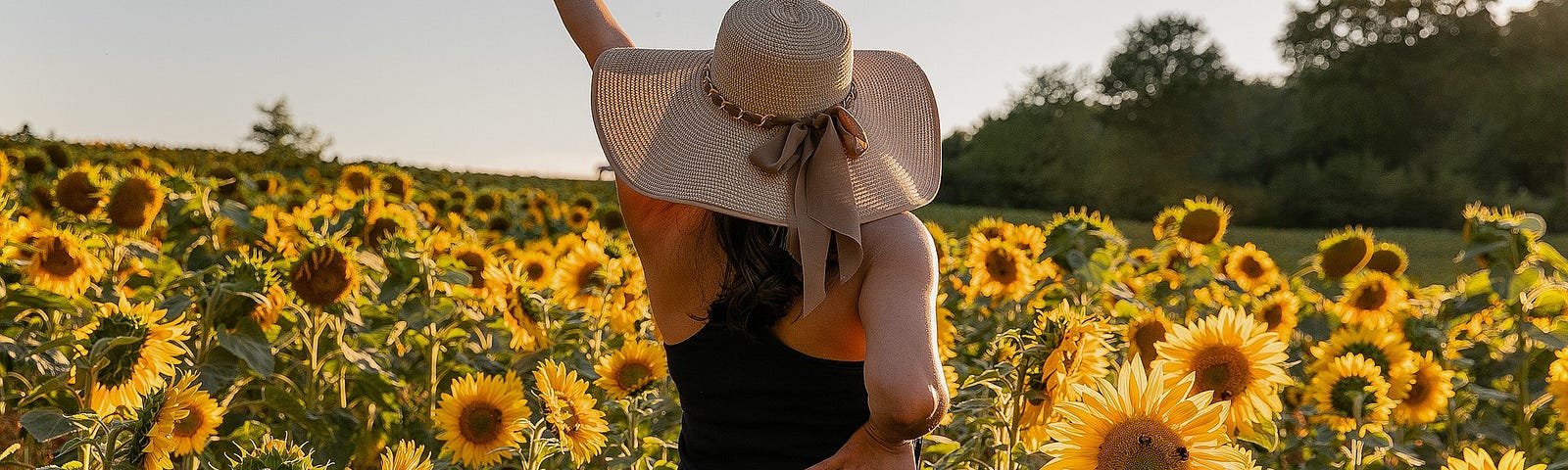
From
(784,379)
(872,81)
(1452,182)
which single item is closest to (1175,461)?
(784,379)

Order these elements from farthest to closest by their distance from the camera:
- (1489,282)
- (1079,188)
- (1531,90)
→ (1079,188) < (1531,90) < (1489,282)

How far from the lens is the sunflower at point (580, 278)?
297 centimetres

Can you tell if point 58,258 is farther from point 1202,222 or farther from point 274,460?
point 1202,222

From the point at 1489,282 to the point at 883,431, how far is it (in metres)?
2.02

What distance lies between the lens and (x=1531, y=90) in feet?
71.2

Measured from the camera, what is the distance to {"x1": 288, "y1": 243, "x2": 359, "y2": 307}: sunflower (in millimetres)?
2283

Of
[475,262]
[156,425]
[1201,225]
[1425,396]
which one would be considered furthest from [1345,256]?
[156,425]

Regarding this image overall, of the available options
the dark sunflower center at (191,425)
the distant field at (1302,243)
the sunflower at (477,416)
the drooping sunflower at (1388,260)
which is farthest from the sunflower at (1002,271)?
the distant field at (1302,243)

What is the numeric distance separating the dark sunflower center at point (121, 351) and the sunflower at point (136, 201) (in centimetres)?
115

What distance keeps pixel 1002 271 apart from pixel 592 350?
115 cm

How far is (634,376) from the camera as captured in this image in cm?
221

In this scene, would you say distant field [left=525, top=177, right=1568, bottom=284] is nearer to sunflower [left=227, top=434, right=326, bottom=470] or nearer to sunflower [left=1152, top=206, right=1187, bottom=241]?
sunflower [left=1152, top=206, right=1187, bottom=241]

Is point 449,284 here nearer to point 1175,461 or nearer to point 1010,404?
point 1010,404

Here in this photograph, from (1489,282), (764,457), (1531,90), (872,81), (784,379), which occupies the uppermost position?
(1531,90)
